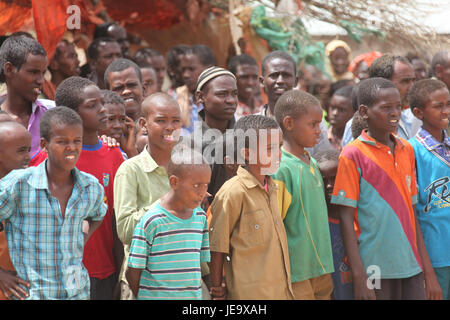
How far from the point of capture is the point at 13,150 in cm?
298

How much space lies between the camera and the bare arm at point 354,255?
3.44 metres

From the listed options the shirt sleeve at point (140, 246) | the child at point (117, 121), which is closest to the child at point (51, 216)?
the shirt sleeve at point (140, 246)

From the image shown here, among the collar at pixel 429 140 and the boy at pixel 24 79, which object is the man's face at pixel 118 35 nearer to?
the boy at pixel 24 79

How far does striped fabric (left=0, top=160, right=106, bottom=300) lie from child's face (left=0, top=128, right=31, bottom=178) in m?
0.17

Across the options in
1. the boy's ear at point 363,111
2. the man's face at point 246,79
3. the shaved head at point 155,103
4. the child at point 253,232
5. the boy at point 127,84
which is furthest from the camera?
the man's face at point 246,79

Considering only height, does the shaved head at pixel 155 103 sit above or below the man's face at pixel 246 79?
below

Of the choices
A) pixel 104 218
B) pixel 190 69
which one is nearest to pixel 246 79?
pixel 190 69

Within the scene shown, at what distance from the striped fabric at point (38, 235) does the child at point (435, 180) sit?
2321mm

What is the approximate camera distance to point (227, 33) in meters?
6.85

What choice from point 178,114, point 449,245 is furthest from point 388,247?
point 178,114

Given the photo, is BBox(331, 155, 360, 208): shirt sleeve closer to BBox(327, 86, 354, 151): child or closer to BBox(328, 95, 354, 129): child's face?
BBox(327, 86, 354, 151): child

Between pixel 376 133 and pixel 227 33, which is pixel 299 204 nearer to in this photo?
pixel 376 133

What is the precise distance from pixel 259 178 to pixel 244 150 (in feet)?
0.58

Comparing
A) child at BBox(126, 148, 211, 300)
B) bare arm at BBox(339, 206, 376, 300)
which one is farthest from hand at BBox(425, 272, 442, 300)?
child at BBox(126, 148, 211, 300)
